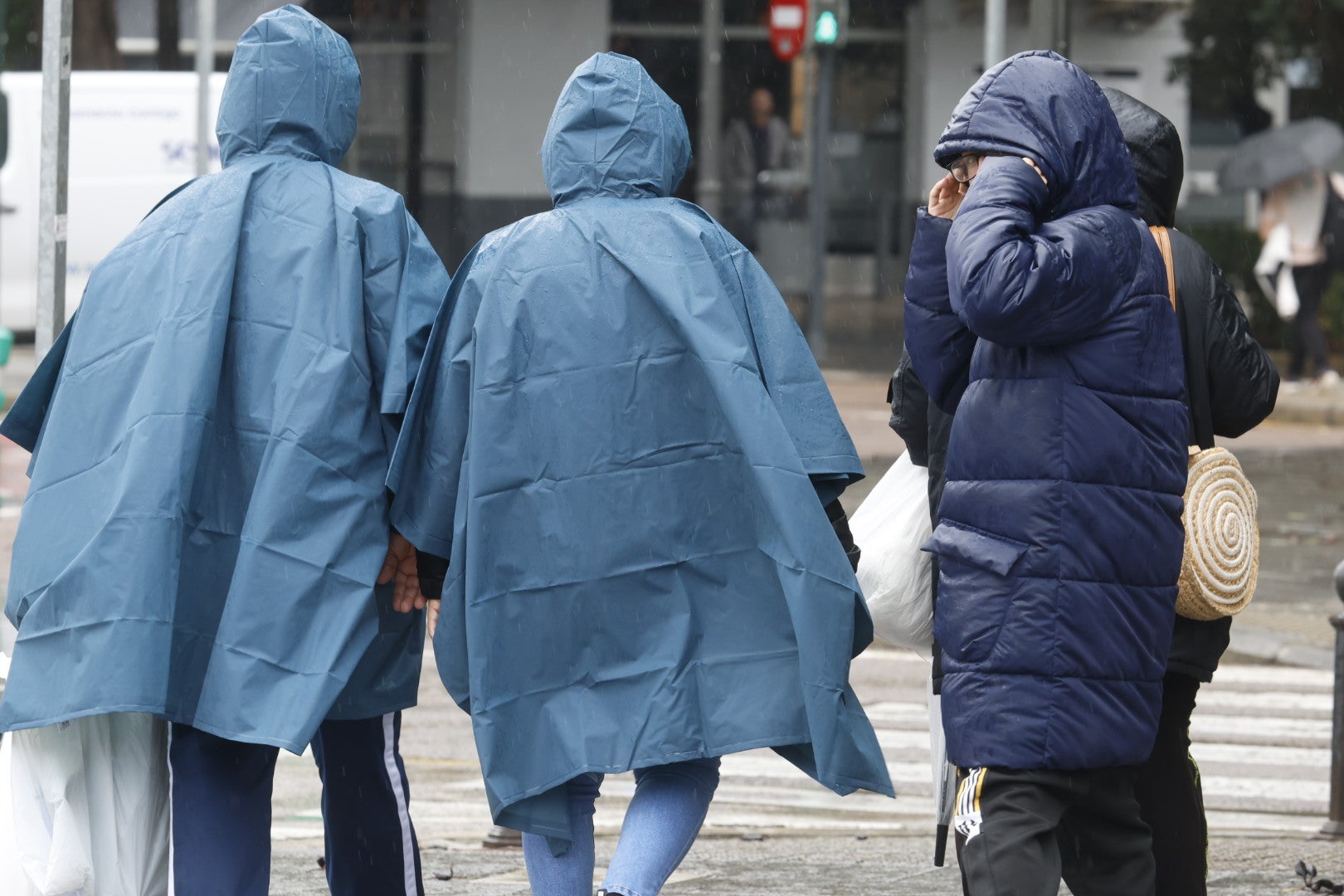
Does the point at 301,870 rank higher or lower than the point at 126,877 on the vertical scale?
lower

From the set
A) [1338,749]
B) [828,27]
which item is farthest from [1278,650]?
[828,27]

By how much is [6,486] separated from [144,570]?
30.8 feet

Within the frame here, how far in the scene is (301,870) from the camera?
536cm

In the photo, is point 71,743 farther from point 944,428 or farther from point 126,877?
point 944,428

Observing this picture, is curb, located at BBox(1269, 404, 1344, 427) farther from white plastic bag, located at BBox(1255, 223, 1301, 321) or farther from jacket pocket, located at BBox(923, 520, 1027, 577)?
jacket pocket, located at BBox(923, 520, 1027, 577)

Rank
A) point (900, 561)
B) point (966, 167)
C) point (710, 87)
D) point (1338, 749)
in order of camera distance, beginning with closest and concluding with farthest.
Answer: point (966, 167) < point (900, 561) < point (1338, 749) < point (710, 87)

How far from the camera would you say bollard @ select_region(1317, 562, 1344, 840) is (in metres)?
6.06

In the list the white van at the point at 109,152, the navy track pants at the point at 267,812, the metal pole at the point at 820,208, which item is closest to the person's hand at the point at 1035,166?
the navy track pants at the point at 267,812

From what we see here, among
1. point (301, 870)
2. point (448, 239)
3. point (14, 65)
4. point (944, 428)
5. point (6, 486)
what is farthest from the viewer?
point (14, 65)

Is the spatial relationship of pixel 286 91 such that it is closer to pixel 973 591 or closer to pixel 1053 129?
Answer: pixel 1053 129

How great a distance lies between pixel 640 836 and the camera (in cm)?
391

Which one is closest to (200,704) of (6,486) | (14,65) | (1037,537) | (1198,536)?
(1037,537)

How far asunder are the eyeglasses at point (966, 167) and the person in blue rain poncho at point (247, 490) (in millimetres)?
1007

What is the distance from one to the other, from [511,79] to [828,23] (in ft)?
21.8
